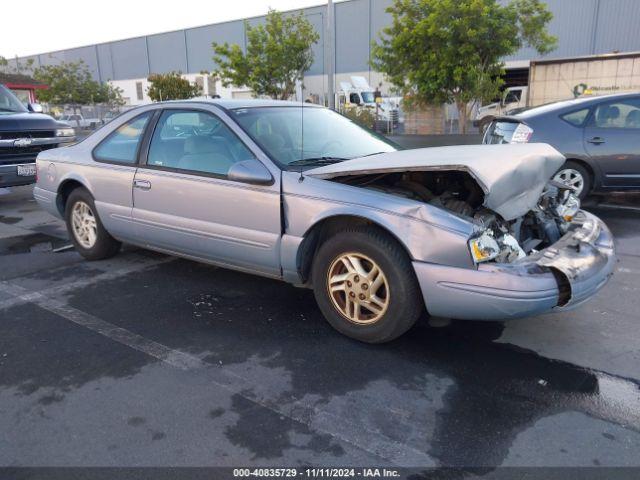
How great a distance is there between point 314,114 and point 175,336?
2.25 m

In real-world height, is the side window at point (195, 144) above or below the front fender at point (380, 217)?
above

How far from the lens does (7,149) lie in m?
8.07

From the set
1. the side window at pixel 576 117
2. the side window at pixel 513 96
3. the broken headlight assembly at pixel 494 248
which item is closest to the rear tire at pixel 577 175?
the side window at pixel 576 117

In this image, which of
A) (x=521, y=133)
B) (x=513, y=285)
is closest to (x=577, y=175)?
(x=521, y=133)

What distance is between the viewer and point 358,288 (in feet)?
10.9

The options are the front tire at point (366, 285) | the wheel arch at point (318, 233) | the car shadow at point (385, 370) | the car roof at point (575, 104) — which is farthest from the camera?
the car roof at point (575, 104)

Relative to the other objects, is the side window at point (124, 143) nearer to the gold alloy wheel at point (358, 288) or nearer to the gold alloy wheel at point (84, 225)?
the gold alloy wheel at point (84, 225)

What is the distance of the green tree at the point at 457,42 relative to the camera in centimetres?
1366

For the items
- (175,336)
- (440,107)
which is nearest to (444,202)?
(175,336)

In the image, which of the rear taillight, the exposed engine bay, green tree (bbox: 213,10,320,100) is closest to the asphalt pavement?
the exposed engine bay

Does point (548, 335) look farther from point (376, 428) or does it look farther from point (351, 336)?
point (376, 428)

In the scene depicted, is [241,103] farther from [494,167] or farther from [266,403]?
[266,403]

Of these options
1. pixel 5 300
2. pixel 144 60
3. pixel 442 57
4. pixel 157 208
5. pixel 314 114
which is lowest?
pixel 5 300

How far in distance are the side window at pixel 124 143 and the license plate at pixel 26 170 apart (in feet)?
13.1
